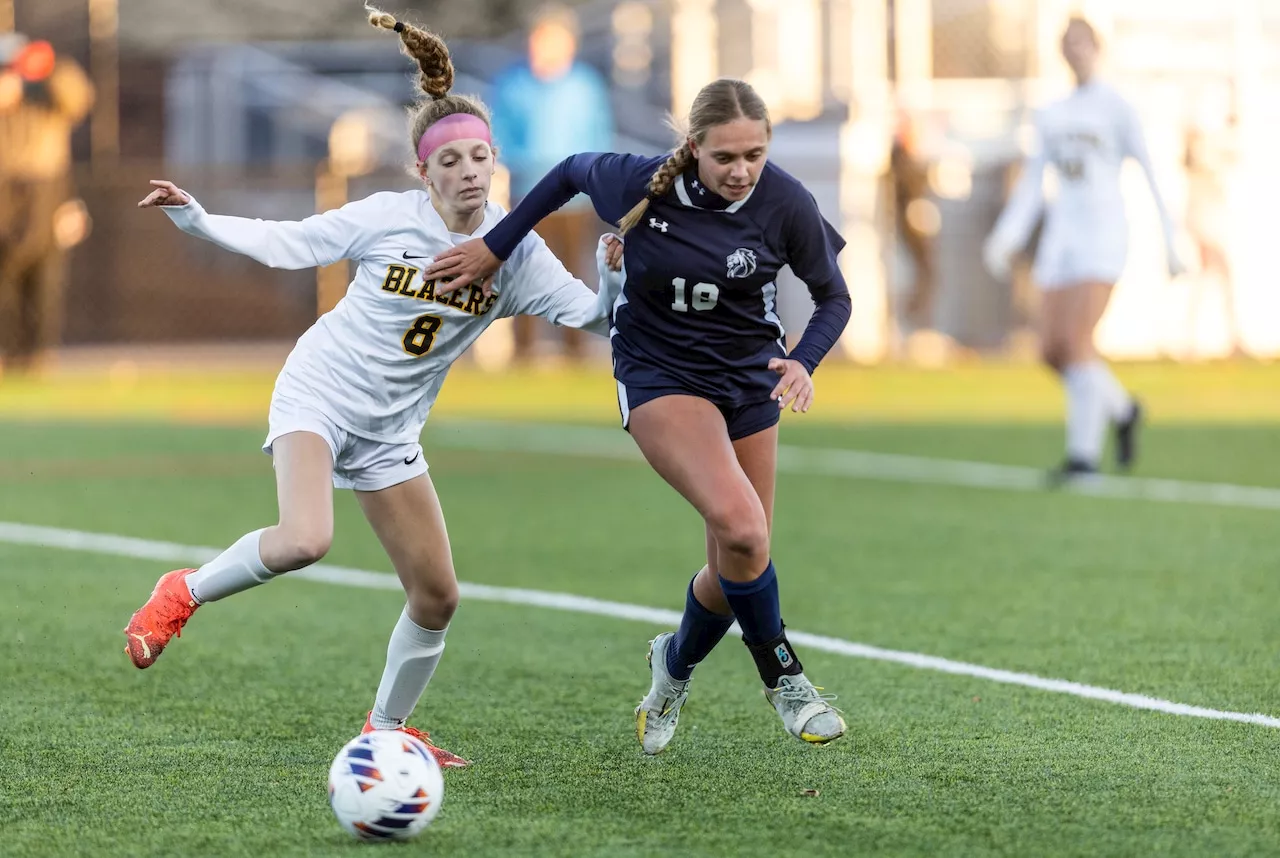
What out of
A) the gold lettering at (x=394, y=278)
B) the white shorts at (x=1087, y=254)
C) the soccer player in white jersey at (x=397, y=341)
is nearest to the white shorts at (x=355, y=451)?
the soccer player in white jersey at (x=397, y=341)

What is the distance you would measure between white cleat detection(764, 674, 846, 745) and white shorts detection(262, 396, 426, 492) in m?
1.15

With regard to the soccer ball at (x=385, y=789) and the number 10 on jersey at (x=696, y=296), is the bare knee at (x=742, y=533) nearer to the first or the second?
the number 10 on jersey at (x=696, y=296)

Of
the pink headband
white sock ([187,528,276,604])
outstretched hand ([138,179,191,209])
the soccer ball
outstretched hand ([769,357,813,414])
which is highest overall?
the pink headband

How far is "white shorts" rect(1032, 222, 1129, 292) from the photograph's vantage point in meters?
11.2

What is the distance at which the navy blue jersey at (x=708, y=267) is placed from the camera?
16.9ft

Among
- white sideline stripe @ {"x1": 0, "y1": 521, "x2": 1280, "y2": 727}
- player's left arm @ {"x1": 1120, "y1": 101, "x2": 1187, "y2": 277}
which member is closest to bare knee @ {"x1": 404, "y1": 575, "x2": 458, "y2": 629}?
white sideline stripe @ {"x1": 0, "y1": 521, "x2": 1280, "y2": 727}

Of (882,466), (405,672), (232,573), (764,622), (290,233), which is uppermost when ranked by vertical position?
(290,233)

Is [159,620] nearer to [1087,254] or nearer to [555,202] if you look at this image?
[555,202]

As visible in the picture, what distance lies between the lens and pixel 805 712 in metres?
5.06

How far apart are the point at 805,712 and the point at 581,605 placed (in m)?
2.66

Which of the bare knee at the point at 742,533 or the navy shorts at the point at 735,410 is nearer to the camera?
the bare knee at the point at 742,533

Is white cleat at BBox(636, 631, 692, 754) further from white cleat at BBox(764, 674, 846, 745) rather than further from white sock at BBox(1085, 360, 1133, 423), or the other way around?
white sock at BBox(1085, 360, 1133, 423)

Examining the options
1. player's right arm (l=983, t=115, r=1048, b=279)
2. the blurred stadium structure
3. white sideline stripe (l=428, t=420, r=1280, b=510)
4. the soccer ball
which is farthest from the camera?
the blurred stadium structure

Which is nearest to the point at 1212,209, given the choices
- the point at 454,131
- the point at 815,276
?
the point at 815,276
